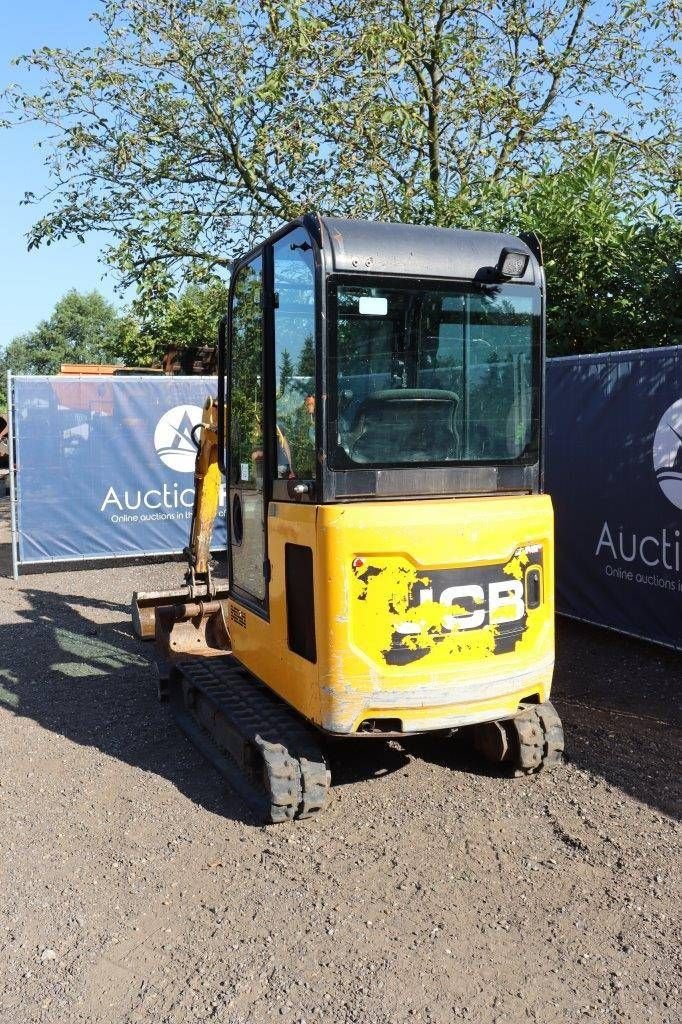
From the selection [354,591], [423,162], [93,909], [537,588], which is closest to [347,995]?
[93,909]

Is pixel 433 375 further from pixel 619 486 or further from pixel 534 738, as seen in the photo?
pixel 619 486

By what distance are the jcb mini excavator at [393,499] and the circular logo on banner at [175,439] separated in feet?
23.5

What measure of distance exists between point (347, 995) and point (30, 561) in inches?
360

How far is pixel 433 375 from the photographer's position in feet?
14.3

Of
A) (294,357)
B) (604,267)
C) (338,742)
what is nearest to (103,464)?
(604,267)

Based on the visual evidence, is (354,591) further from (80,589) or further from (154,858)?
(80,589)

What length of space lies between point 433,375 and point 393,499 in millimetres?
664

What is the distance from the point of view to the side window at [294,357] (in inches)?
166

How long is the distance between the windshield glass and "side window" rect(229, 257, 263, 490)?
747mm

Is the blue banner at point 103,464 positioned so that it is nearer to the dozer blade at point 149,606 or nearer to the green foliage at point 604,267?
the dozer blade at point 149,606

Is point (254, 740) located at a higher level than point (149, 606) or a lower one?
lower

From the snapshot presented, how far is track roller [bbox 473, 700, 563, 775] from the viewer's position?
4.77 meters

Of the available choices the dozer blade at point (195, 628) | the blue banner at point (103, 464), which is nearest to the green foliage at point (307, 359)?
the dozer blade at point (195, 628)

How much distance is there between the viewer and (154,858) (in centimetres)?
415
